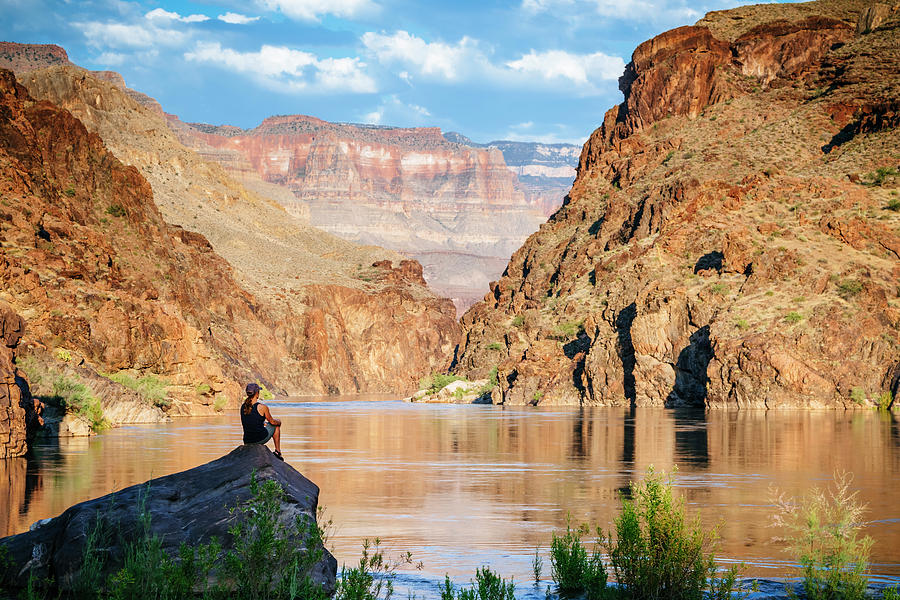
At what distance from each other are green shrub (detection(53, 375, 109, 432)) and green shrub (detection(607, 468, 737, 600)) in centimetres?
3733

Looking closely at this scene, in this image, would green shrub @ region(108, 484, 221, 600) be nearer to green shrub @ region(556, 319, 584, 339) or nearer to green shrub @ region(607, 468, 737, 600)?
green shrub @ region(607, 468, 737, 600)

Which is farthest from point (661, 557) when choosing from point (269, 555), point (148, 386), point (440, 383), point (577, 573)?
point (440, 383)

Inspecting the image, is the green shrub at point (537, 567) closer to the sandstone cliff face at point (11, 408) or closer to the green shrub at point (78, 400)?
the sandstone cliff face at point (11, 408)

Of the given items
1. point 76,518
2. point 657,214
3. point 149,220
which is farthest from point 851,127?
point 76,518

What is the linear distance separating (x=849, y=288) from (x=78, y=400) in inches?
2457

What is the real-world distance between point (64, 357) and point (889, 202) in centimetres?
7857

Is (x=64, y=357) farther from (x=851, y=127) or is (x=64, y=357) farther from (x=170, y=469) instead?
(x=851, y=127)

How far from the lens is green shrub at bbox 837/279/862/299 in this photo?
83.8 meters

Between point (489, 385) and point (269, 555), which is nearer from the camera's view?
point (269, 555)

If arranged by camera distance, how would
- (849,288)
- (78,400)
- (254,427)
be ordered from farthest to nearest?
(849,288)
(78,400)
(254,427)

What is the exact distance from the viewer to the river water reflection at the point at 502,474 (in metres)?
18.9

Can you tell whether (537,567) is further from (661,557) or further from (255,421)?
(255,421)

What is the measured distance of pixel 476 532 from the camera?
20.1 m

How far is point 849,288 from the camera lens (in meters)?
84.2
